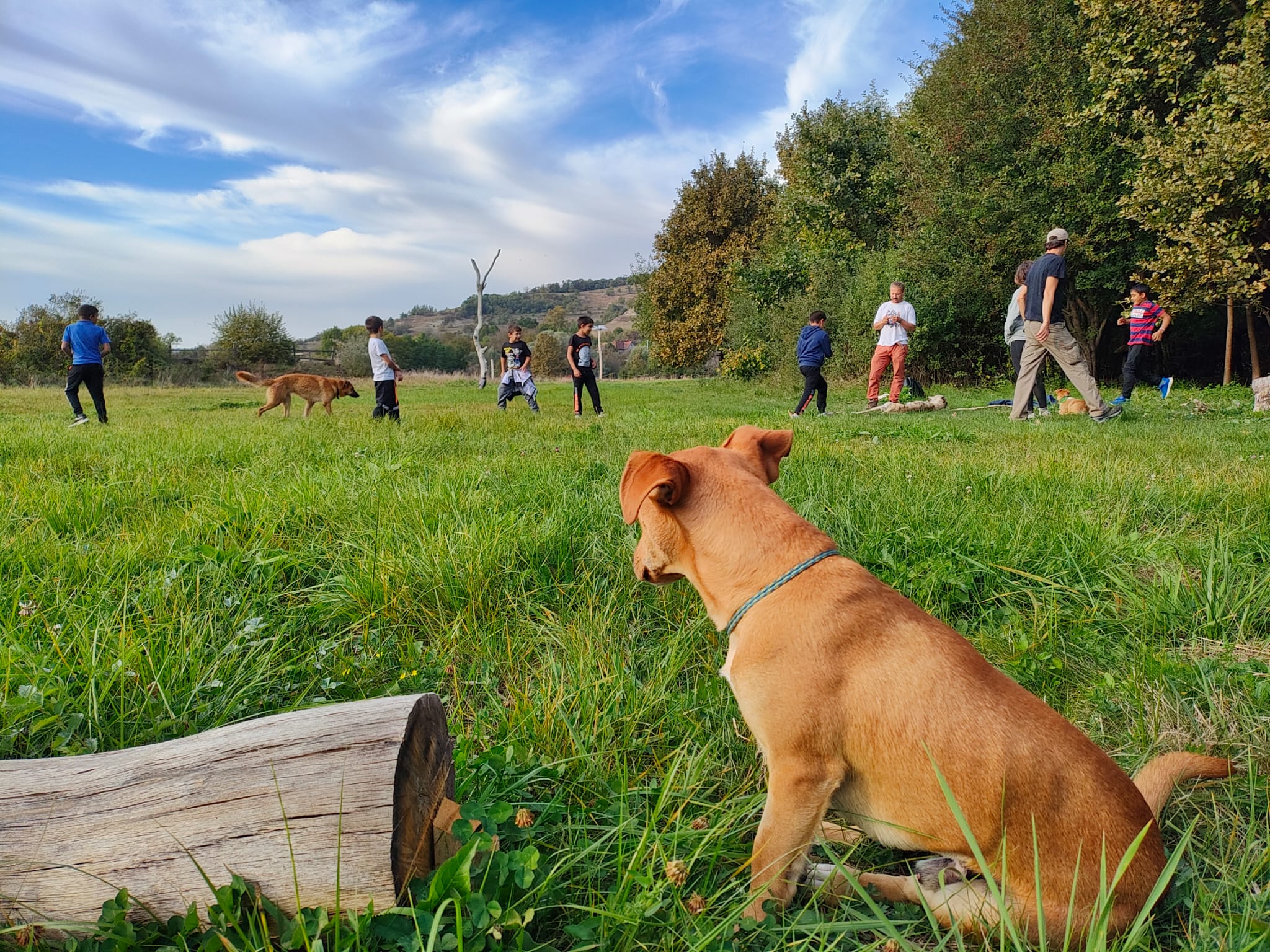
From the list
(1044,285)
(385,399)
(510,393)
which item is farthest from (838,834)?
(510,393)

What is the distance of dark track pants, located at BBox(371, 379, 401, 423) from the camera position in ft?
37.6

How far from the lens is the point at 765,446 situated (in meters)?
2.52

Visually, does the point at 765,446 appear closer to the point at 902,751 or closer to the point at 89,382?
the point at 902,751

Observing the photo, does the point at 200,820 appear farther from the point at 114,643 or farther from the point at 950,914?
the point at 950,914

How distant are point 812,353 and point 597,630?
33.8ft

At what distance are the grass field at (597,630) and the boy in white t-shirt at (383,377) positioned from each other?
240 inches

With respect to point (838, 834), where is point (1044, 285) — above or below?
above

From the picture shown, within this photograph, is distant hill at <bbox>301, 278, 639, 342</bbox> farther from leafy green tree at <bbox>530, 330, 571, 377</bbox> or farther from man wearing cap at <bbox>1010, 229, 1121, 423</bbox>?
man wearing cap at <bbox>1010, 229, 1121, 423</bbox>

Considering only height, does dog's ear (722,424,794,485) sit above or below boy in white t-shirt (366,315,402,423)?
below

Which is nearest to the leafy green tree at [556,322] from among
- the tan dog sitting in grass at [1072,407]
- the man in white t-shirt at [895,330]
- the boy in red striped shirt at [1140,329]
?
the man in white t-shirt at [895,330]

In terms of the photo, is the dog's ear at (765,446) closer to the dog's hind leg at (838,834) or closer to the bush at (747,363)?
the dog's hind leg at (838,834)

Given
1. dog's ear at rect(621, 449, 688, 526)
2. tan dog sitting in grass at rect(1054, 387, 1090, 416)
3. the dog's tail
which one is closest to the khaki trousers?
tan dog sitting in grass at rect(1054, 387, 1090, 416)

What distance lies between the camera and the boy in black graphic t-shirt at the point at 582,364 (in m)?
12.6

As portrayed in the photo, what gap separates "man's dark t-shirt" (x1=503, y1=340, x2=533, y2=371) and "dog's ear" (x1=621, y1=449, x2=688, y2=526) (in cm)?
1188
